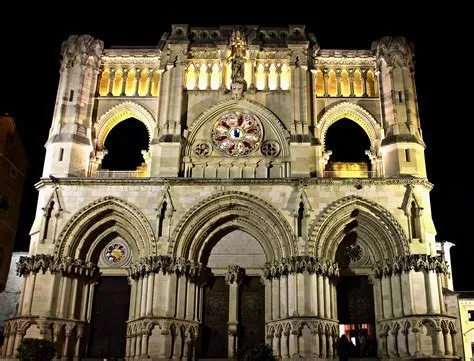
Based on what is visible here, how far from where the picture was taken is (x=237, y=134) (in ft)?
85.6

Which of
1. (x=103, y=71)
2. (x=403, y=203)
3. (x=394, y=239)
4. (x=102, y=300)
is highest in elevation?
(x=103, y=71)

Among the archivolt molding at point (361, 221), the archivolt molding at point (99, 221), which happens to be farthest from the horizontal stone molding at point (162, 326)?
the archivolt molding at point (361, 221)

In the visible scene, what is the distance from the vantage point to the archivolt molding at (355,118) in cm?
2623

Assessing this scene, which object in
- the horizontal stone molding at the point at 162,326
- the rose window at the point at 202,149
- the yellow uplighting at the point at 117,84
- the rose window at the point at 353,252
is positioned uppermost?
the yellow uplighting at the point at 117,84

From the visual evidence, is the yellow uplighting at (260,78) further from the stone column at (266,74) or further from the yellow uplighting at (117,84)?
the yellow uplighting at (117,84)

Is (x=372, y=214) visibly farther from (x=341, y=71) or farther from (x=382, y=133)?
(x=341, y=71)

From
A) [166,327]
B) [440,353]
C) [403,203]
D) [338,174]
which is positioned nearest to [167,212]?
[166,327]

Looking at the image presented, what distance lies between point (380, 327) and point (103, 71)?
58.8 ft

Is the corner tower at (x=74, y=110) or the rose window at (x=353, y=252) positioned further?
the corner tower at (x=74, y=110)

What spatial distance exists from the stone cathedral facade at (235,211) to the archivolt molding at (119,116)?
0.07 metres

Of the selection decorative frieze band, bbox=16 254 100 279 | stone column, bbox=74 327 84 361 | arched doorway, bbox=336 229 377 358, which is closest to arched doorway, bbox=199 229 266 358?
arched doorway, bbox=336 229 377 358

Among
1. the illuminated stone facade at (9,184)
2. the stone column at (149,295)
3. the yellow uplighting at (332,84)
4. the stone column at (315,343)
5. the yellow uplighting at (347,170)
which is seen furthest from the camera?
the illuminated stone facade at (9,184)

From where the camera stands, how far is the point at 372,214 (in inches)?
933

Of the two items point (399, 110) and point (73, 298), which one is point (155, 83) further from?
point (399, 110)
